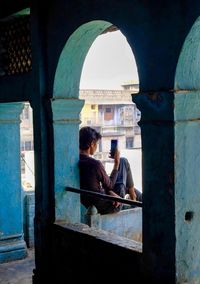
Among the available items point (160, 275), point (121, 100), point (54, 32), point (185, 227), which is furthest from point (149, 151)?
point (121, 100)

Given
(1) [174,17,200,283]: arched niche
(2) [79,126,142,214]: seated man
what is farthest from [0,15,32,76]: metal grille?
(1) [174,17,200,283]: arched niche

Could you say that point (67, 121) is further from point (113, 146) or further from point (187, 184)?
point (187, 184)

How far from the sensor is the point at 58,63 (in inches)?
206

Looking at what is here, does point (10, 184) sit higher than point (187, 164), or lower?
lower

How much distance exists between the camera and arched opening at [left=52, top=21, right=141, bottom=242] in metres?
5.23

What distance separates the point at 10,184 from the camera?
7.18m

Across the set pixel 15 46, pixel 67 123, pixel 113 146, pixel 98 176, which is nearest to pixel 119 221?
pixel 98 176

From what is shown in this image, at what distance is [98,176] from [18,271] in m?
2.19

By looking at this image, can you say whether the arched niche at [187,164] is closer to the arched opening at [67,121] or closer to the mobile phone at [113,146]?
the arched opening at [67,121]

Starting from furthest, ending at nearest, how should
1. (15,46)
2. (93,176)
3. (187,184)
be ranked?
(15,46)
(93,176)
(187,184)

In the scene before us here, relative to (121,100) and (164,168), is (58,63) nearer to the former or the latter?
(164,168)

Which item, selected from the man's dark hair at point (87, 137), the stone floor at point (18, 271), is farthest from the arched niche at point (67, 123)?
the stone floor at point (18, 271)

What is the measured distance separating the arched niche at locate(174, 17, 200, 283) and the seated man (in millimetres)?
1869

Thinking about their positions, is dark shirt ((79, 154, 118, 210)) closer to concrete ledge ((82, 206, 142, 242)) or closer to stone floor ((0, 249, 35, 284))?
concrete ledge ((82, 206, 142, 242))
